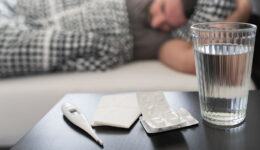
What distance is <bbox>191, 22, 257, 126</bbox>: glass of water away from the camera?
20.4 inches

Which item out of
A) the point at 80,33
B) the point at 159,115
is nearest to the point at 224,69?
the point at 159,115

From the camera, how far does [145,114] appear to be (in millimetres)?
596

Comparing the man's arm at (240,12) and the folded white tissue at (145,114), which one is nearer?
the folded white tissue at (145,114)

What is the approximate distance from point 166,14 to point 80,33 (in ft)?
1.27

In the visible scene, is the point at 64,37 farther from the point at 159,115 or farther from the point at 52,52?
the point at 159,115

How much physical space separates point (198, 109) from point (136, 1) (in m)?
0.91

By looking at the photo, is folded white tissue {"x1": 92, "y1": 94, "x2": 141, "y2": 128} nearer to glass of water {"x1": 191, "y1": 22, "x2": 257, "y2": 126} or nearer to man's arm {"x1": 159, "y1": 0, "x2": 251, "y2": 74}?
glass of water {"x1": 191, "y1": 22, "x2": 257, "y2": 126}

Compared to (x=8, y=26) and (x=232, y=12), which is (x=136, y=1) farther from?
(x=8, y=26)

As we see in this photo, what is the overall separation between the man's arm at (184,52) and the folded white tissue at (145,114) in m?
0.53

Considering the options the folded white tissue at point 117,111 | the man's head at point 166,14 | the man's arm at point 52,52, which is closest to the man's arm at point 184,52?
the man's head at point 166,14

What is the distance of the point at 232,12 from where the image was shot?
3.98 ft

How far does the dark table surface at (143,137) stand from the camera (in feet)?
1.68

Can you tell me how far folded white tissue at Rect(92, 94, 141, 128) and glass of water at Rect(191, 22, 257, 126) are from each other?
0.48 feet

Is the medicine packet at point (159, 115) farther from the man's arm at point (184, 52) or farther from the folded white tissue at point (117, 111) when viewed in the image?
the man's arm at point (184, 52)
